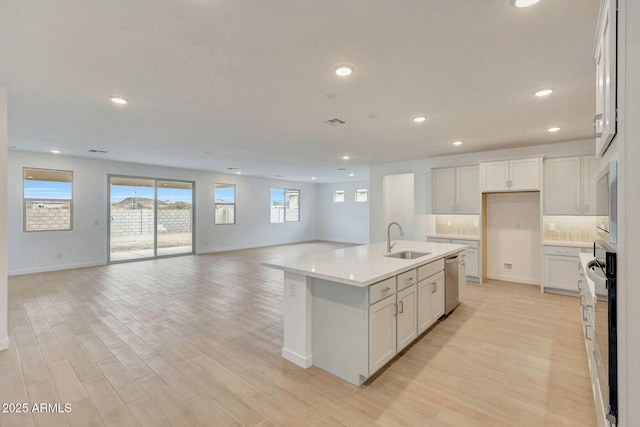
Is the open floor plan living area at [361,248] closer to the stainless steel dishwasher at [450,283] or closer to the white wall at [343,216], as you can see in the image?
the stainless steel dishwasher at [450,283]

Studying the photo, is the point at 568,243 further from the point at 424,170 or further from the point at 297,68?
the point at 297,68

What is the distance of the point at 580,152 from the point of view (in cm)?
500

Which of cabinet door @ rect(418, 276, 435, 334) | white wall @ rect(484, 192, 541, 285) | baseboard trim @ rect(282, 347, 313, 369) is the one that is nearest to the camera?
baseboard trim @ rect(282, 347, 313, 369)

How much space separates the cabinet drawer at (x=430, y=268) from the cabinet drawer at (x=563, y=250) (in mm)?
2640

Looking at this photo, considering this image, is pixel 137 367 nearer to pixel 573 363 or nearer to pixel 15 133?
pixel 573 363

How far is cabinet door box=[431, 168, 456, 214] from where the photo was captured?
610 cm

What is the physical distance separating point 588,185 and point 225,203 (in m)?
9.21

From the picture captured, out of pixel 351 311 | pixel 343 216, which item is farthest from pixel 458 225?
pixel 343 216

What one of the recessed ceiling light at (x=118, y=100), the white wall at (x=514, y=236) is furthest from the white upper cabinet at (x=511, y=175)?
the recessed ceiling light at (x=118, y=100)

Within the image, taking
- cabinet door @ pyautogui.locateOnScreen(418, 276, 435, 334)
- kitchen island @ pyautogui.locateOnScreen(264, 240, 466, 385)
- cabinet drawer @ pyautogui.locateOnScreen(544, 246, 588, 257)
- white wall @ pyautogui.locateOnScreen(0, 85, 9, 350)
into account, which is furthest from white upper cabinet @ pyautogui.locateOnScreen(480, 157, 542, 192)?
white wall @ pyautogui.locateOnScreen(0, 85, 9, 350)

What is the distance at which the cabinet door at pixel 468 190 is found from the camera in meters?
5.78

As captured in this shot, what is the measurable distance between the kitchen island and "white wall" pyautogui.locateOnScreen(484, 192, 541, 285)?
3655 millimetres
